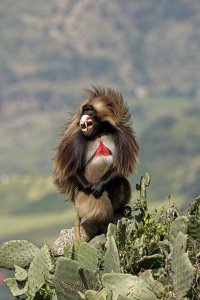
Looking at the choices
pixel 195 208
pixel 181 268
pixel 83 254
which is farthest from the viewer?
pixel 195 208

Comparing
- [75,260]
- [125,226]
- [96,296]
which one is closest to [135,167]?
[125,226]

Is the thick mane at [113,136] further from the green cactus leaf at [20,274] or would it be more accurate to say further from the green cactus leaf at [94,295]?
the green cactus leaf at [94,295]

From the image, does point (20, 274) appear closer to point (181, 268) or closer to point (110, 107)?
point (181, 268)

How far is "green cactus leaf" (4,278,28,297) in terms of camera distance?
8.38 metres

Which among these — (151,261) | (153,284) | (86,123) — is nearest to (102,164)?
(86,123)

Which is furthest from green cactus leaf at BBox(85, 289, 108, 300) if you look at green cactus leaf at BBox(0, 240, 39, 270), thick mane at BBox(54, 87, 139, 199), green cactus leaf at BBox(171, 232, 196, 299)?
thick mane at BBox(54, 87, 139, 199)

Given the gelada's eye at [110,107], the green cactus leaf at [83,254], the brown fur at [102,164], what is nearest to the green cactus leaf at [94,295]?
the green cactus leaf at [83,254]

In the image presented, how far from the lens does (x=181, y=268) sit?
6.98 m

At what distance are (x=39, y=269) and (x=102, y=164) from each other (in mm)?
2173

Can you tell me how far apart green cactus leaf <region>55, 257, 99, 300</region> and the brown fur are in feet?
7.75

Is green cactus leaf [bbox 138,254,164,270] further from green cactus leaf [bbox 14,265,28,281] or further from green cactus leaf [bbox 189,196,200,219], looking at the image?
green cactus leaf [bbox 14,265,28,281]

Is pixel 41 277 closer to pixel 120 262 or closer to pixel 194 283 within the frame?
pixel 120 262

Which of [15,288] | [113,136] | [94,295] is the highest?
[113,136]

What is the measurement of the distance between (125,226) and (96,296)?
1.40m
